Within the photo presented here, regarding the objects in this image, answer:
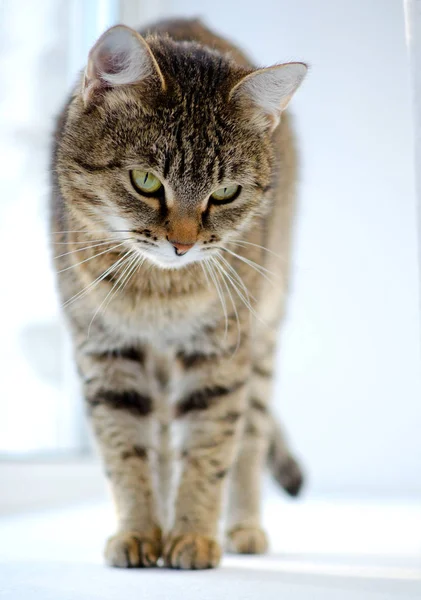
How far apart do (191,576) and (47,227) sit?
68 centimetres

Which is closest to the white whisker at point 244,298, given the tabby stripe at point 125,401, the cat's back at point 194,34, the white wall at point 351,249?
the tabby stripe at point 125,401

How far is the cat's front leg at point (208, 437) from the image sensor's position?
1.23 metres

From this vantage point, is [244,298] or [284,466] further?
[284,466]

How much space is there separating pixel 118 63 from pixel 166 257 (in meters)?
0.29

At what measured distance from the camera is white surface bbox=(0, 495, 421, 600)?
0.95 metres

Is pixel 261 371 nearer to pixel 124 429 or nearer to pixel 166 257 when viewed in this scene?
pixel 124 429

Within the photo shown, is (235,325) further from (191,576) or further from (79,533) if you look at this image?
(79,533)

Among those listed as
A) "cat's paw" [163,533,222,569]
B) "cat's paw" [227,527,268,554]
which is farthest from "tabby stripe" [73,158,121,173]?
"cat's paw" [227,527,268,554]

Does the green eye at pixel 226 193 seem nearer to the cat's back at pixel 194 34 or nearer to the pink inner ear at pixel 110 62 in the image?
the pink inner ear at pixel 110 62

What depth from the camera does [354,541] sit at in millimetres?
1435

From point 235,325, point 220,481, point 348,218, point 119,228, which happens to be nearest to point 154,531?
point 220,481

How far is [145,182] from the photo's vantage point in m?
1.11

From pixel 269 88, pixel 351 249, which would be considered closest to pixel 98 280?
pixel 269 88

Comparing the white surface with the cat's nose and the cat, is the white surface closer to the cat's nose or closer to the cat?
the cat
